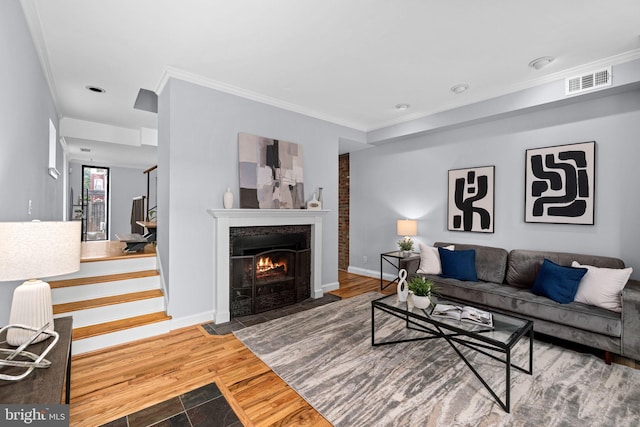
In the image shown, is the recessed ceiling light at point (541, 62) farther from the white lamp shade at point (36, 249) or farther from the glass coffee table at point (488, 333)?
the white lamp shade at point (36, 249)

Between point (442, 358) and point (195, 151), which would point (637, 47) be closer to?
point (442, 358)

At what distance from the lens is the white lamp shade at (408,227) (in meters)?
4.69

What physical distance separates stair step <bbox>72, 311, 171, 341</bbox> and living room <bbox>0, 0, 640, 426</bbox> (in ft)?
0.51

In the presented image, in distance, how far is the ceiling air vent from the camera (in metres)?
2.94

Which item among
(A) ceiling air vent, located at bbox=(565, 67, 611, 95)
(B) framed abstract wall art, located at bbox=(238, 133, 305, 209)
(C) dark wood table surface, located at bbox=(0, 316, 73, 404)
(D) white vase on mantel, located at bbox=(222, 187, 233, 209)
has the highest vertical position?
(A) ceiling air vent, located at bbox=(565, 67, 611, 95)

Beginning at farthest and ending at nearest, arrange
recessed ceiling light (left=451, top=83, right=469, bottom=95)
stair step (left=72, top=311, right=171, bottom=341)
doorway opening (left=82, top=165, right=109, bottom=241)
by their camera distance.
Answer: doorway opening (left=82, top=165, right=109, bottom=241)
recessed ceiling light (left=451, top=83, right=469, bottom=95)
stair step (left=72, top=311, right=171, bottom=341)

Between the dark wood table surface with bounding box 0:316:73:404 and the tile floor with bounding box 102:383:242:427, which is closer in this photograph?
the dark wood table surface with bounding box 0:316:73:404

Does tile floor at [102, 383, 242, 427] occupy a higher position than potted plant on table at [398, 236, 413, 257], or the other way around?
potted plant on table at [398, 236, 413, 257]

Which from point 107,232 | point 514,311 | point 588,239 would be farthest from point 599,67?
point 107,232

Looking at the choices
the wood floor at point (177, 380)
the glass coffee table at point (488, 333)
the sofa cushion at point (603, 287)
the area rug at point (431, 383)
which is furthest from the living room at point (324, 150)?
the glass coffee table at point (488, 333)

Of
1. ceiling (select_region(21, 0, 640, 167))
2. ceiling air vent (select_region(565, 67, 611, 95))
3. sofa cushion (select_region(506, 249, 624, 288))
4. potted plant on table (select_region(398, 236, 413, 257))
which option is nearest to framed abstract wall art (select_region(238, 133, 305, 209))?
ceiling (select_region(21, 0, 640, 167))

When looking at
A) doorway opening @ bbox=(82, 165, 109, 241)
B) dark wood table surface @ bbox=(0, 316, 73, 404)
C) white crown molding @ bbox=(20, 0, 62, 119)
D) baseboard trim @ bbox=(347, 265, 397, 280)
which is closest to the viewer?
dark wood table surface @ bbox=(0, 316, 73, 404)

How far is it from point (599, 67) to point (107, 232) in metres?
10.2

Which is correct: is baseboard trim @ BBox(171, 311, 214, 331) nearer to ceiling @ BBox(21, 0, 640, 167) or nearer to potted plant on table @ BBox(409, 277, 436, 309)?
potted plant on table @ BBox(409, 277, 436, 309)
